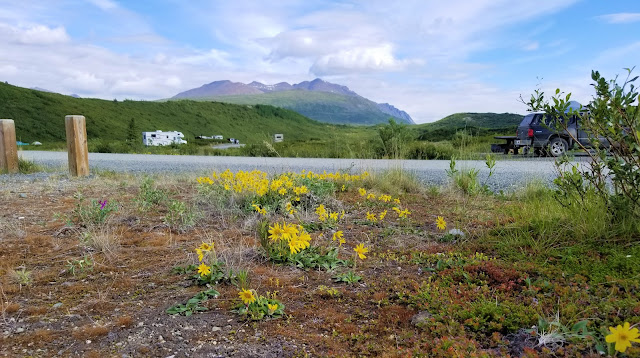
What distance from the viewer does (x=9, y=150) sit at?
859cm

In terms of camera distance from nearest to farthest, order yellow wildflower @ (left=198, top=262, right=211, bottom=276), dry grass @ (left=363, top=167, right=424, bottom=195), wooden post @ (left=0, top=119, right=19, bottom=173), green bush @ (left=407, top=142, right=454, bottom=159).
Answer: yellow wildflower @ (left=198, top=262, right=211, bottom=276) → dry grass @ (left=363, top=167, right=424, bottom=195) → wooden post @ (left=0, top=119, right=19, bottom=173) → green bush @ (left=407, top=142, right=454, bottom=159)

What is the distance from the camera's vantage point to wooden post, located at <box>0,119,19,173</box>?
27.5ft

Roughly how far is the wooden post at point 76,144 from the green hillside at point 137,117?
1930cm

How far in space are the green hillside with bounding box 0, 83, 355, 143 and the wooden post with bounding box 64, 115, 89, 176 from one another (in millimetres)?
19301

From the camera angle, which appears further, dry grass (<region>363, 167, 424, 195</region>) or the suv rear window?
the suv rear window

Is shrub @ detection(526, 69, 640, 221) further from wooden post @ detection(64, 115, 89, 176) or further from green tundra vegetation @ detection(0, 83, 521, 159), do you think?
green tundra vegetation @ detection(0, 83, 521, 159)

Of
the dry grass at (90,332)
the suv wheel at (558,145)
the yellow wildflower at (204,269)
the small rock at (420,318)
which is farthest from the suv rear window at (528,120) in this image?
the dry grass at (90,332)

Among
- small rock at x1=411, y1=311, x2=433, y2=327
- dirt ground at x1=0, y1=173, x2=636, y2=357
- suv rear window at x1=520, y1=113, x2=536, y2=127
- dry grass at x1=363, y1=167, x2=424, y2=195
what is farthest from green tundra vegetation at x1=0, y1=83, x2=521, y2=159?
small rock at x1=411, y1=311, x2=433, y2=327

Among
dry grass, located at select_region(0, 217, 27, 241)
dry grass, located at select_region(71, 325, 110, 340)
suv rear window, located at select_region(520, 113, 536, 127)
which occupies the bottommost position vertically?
dry grass, located at select_region(71, 325, 110, 340)

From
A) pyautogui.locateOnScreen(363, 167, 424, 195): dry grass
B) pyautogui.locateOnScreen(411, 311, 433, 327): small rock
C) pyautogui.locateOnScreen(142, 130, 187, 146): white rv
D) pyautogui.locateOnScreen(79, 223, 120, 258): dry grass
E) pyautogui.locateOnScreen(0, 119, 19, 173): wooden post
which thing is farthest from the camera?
pyautogui.locateOnScreen(142, 130, 187, 146): white rv

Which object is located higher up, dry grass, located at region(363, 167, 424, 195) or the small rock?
dry grass, located at region(363, 167, 424, 195)

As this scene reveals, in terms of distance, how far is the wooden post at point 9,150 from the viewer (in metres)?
8.39

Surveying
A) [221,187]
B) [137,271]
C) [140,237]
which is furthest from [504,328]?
[221,187]

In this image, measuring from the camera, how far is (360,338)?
6.37 feet
